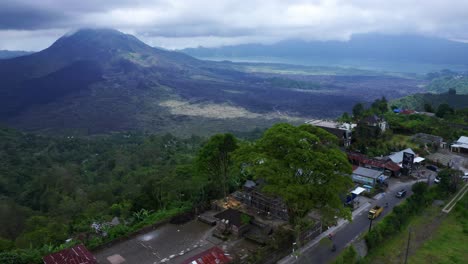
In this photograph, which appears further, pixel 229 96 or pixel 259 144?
pixel 229 96

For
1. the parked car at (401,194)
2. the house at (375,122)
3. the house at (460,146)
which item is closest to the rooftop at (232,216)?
the parked car at (401,194)

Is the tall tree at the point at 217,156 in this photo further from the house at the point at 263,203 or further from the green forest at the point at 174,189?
the house at the point at 263,203

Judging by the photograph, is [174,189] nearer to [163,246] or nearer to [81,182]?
[163,246]

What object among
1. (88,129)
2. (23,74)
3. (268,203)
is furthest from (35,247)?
(23,74)

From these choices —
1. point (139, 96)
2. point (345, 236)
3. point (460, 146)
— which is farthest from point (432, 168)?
point (139, 96)

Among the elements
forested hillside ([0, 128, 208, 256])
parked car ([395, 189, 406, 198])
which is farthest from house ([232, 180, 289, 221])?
parked car ([395, 189, 406, 198])

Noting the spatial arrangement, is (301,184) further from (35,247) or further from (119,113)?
(119,113)
